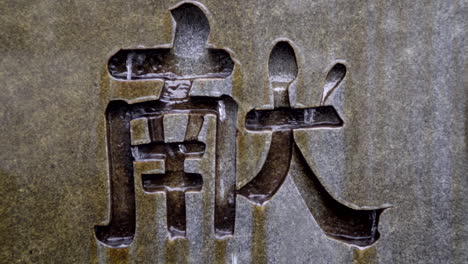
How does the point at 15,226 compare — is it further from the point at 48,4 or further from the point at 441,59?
the point at 441,59

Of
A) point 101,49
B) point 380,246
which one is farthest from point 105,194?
point 380,246

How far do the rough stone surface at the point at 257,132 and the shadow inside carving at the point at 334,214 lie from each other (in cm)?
2

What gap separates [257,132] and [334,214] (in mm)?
479

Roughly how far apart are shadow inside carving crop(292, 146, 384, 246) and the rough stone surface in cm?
2

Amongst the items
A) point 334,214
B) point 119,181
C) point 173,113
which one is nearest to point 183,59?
point 173,113

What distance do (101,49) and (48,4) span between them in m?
0.27

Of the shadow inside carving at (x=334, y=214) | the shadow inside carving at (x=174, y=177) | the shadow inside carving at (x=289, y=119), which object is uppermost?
the shadow inside carving at (x=289, y=119)

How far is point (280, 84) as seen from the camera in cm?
155

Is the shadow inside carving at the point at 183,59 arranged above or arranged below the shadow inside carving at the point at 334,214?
above

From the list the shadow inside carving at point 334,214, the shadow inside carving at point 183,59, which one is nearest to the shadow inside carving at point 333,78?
the shadow inside carving at point 334,214

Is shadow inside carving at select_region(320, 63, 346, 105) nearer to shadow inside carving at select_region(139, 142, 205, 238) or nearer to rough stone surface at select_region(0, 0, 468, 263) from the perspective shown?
rough stone surface at select_region(0, 0, 468, 263)

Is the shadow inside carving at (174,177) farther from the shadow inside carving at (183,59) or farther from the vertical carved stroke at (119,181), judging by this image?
the shadow inside carving at (183,59)

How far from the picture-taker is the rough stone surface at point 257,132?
1.52 m

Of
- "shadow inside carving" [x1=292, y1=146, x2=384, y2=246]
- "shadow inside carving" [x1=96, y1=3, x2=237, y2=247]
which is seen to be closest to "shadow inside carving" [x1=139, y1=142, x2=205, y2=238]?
"shadow inside carving" [x1=96, y1=3, x2=237, y2=247]
